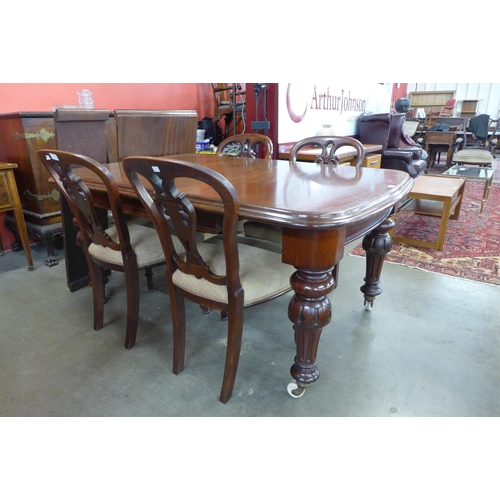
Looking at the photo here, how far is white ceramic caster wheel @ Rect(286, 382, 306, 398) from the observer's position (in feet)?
4.09

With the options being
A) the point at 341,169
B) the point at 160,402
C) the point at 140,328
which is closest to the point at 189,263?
the point at 160,402

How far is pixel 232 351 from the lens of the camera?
3.84 feet

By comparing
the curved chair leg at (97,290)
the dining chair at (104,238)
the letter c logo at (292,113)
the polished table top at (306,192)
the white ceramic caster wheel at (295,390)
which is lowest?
the white ceramic caster wheel at (295,390)

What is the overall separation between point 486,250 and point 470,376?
5.22ft

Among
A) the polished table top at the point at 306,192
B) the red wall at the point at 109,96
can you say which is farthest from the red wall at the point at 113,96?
the polished table top at the point at 306,192

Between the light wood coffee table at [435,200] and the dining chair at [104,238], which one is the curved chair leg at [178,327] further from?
the light wood coffee table at [435,200]

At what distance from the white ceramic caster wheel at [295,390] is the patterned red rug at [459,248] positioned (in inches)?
56.7

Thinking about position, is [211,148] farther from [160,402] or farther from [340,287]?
[160,402]

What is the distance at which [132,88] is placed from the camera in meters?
2.98

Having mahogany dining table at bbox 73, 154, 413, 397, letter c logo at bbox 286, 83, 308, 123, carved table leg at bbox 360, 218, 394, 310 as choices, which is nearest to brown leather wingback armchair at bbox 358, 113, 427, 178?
letter c logo at bbox 286, 83, 308, 123

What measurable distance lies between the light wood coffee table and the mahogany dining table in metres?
1.30

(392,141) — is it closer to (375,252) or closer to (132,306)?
(375,252)

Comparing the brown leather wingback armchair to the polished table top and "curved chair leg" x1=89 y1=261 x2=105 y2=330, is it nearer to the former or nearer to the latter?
the polished table top

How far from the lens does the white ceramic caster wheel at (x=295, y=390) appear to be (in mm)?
1246
